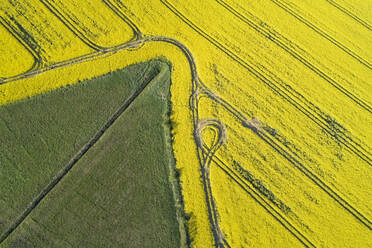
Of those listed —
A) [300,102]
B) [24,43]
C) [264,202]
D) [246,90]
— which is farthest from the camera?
[300,102]

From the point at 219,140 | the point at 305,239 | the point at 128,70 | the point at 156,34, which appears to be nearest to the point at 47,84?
the point at 128,70

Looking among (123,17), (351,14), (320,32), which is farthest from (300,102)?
(123,17)

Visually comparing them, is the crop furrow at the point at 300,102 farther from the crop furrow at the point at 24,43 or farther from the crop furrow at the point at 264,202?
the crop furrow at the point at 24,43

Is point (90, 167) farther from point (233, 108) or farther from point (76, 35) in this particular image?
point (233, 108)

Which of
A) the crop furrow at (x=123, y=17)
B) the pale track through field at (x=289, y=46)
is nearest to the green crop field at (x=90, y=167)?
the crop furrow at (x=123, y=17)

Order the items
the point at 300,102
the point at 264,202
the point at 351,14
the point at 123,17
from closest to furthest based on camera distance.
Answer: the point at 264,202, the point at 300,102, the point at 123,17, the point at 351,14

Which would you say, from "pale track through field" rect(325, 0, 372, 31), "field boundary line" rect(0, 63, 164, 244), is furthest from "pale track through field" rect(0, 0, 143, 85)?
"pale track through field" rect(325, 0, 372, 31)

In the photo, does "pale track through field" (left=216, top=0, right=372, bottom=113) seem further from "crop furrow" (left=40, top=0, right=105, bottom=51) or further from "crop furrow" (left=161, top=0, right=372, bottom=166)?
"crop furrow" (left=40, top=0, right=105, bottom=51)
